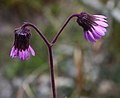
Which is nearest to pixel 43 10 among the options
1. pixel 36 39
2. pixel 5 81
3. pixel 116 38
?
pixel 36 39

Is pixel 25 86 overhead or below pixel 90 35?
below

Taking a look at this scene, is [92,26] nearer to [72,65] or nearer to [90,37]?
[90,37]

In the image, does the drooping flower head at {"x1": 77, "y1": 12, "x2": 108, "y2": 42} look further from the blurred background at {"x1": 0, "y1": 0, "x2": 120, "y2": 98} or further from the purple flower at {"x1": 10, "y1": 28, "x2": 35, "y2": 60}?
the blurred background at {"x1": 0, "y1": 0, "x2": 120, "y2": 98}

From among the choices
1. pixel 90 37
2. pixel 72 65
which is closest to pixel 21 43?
pixel 90 37

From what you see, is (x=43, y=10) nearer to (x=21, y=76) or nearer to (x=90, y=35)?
(x=21, y=76)

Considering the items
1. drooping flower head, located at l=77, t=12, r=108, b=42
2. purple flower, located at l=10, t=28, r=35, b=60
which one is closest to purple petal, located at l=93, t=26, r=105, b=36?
drooping flower head, located at l=77, t=12, r=108, b=42
